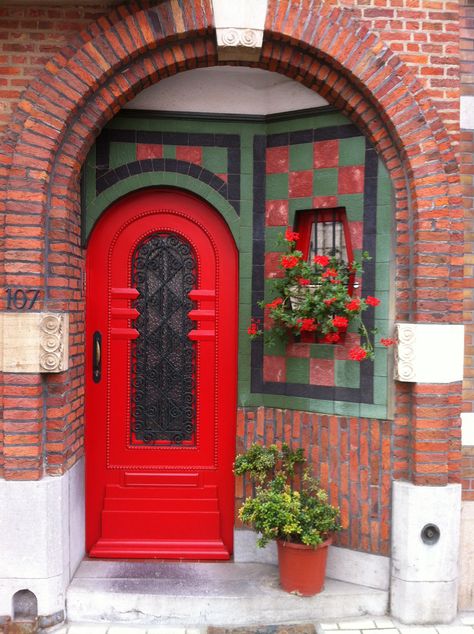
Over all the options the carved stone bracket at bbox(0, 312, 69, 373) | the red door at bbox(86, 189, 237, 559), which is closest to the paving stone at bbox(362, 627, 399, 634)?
the red door at bbox(86, 189, 237, 559)

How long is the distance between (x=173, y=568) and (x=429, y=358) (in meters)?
2.38

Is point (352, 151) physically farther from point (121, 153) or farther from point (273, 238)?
point (121, 153)

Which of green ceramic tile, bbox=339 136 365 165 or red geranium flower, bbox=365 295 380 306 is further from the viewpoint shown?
green ceramic tile, bbox=339 136 365 165

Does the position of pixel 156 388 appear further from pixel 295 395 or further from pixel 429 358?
pixel 429 358

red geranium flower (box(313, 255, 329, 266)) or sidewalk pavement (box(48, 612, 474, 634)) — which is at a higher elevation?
red geranium flower (box(313, 255, 329, 266))

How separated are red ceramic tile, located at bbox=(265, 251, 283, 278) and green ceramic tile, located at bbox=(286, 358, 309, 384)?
645 mm

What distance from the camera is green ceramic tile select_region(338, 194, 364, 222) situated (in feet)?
13.4

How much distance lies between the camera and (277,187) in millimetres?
4414

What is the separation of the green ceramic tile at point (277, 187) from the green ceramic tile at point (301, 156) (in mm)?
106

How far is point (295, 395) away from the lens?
4.32m

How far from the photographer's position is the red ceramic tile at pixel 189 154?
4.45m

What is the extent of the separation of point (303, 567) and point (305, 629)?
0.38 meters

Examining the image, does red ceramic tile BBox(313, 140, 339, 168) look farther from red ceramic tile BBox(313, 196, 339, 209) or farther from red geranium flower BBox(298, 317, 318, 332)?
red geranium flower BBox(298, 317, 318, 332)

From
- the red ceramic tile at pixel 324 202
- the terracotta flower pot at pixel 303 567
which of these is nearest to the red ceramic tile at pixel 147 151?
the red ceramic tile at pixel 324 202
